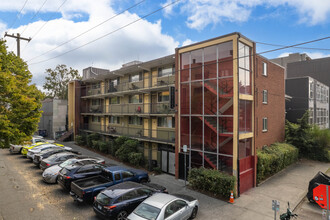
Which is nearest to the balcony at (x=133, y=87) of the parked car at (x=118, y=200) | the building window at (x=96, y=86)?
the building window at (x=96, y=86)

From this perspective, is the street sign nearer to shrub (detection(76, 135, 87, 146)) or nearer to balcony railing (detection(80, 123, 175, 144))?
balcony railing (detection(80, 123, 175, 144))

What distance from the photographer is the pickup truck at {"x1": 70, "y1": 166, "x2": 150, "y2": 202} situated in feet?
33.2

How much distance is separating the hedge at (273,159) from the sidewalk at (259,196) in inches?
19.8

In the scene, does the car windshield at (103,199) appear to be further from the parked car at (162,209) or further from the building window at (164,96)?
the building window at (164,96)

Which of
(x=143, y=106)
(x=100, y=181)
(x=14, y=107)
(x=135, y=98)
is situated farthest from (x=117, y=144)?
(x=14, y=107)

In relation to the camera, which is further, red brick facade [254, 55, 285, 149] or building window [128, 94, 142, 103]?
building window [128, 94, 142, 103]

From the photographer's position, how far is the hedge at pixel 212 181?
1168cm

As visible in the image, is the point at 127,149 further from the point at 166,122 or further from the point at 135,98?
the point at 135,98

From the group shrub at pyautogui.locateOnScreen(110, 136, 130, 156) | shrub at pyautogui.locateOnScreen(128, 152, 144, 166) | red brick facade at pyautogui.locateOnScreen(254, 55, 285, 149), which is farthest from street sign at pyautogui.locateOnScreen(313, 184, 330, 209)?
shrub at pyautogui.locateOnScreen(110, 136, 130, 156)

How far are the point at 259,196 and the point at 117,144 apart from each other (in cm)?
1365

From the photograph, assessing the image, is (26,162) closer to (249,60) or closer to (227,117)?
(227,117)

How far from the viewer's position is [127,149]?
18.9 meters

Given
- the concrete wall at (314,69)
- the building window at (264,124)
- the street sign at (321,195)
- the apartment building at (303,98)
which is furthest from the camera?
the concrete wall at (314,69)

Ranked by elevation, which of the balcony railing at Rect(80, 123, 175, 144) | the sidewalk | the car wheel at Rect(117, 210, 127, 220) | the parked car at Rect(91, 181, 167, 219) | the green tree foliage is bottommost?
the sidewalk
